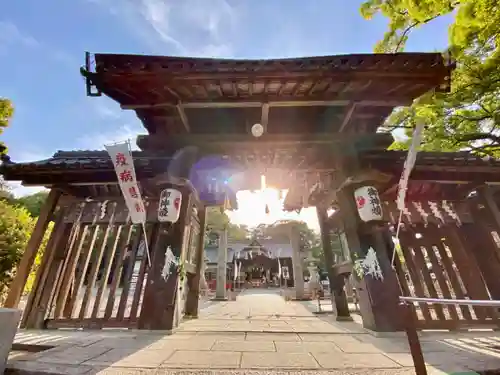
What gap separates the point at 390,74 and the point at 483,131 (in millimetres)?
8063

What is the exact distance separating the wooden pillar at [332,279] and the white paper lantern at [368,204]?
8.42ft

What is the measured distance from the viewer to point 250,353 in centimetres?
340

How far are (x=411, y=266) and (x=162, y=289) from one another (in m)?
5.43

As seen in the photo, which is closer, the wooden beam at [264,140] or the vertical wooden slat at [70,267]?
the vertical wooden slat at [70,267]

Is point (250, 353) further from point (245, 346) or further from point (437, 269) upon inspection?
point (437, 269)

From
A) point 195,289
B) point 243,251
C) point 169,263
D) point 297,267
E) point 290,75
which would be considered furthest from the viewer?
point 243,251

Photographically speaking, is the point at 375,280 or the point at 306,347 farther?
the point at 375,280

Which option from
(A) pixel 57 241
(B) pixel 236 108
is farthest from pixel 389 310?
(A) pixel 57 241

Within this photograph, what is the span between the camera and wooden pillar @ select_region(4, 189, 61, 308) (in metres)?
5.23

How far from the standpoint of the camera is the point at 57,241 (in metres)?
5.97

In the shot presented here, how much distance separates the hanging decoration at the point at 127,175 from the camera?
16.9ft

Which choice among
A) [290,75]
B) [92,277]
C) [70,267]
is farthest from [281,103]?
[70,267]

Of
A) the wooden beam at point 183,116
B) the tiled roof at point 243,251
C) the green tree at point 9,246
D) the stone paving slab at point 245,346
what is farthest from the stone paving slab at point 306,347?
the tiled roof at point 243,251

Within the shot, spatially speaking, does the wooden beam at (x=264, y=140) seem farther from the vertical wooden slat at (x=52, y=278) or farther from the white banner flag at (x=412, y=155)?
the vertical wooden slat at (x=52, y=278)
